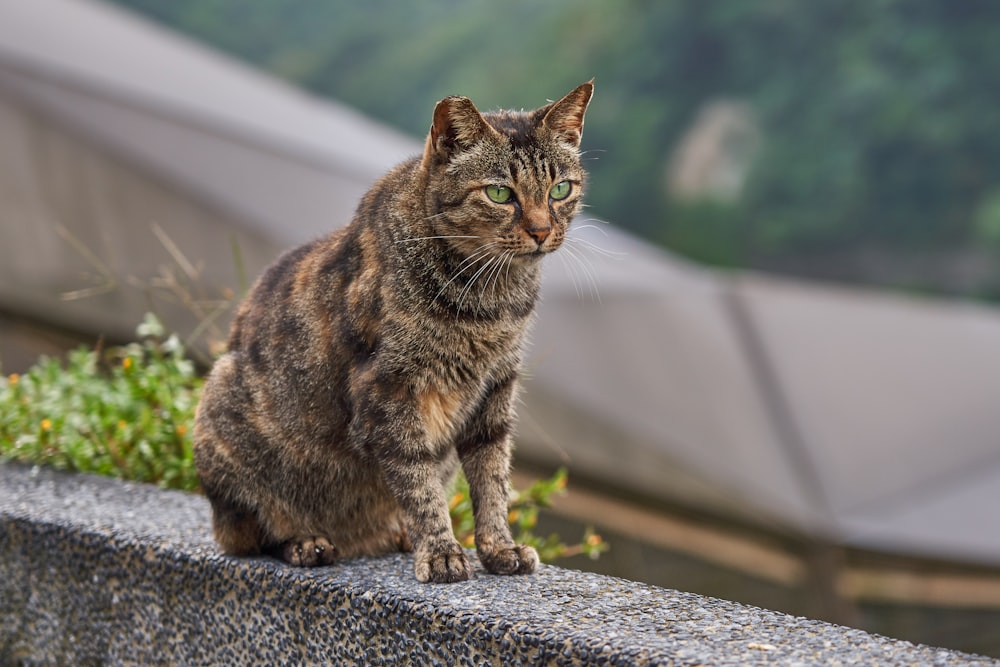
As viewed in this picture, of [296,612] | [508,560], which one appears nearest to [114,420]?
[296,612]

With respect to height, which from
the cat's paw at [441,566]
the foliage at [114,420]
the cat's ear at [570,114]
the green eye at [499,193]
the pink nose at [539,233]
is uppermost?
the cat's ear at [570,114]

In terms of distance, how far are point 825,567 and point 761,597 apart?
559 millimetres

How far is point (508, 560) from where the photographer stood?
7.61 ft

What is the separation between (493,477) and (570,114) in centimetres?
79

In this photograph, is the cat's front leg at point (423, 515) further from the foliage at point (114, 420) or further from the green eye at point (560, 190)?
the foliage at point (114, 420)

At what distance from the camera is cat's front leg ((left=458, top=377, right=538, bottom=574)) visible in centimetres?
234

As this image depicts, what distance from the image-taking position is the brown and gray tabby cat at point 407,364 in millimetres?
2273

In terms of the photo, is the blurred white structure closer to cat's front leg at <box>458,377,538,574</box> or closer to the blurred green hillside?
cat's front leg at <box>458,377,538,574</box>

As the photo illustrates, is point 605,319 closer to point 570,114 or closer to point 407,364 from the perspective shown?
point 570,114

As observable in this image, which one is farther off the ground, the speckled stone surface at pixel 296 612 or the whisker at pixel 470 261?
the whisker at pixel 470 261

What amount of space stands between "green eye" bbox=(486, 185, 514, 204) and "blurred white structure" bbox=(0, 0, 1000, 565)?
397 centimetres

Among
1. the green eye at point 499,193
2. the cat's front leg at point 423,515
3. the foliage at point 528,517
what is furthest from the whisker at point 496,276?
the foliage at point 528,517

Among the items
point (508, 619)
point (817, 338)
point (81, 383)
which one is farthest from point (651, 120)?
point (508, 619)

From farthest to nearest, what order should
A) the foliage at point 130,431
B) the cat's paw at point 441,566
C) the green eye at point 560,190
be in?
1. the foliage at point 130,431
2. the green eye at point 560,190
3. the cat's paw at point 441,566
